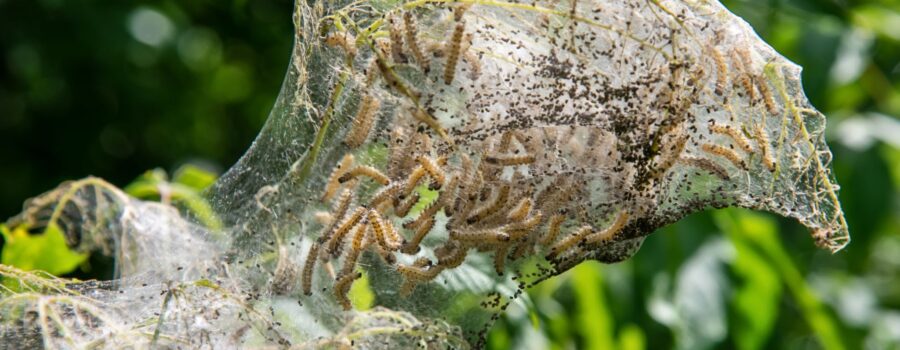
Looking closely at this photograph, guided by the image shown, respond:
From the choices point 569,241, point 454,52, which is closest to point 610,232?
point 569,241

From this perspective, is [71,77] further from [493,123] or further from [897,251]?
[897,251]

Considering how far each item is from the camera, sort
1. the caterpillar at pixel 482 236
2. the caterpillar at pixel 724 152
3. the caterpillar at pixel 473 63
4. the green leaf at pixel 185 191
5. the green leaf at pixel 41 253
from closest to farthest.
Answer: the caterpillar at pixel 482 236 < the caterpillar at pixel 473 63 < the caterpillar at pixel 724 152 < the green leaf at pixel 41 253 < the green leaf at pixel 185 191

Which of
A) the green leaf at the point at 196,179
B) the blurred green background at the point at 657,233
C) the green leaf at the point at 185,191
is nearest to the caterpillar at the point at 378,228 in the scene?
the blurred green background at the point at 657,233

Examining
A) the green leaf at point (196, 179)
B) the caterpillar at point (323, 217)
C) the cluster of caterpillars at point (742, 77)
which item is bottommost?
the green leaf at point (196, 179)

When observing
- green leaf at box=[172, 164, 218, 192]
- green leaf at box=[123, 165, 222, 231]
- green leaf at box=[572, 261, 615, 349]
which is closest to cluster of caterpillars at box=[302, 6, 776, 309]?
green leaf at box=[123, 165, 222, 231]

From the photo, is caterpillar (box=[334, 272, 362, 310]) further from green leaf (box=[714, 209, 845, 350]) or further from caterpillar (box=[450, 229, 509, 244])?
green leaf (box=[714, 209, 845, 350])

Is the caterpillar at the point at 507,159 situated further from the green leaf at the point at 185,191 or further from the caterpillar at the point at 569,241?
the green leaf at the point at 185,191

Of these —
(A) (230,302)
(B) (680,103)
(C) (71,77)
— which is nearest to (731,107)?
(B) (680,103)
